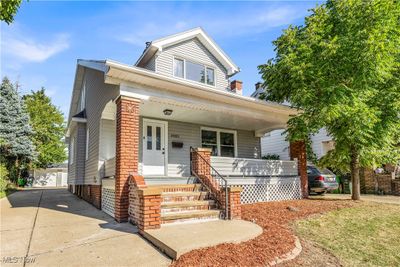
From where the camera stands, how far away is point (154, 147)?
973 cm

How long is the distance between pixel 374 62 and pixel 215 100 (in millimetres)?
5097

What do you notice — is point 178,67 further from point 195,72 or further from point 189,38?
point 189,38

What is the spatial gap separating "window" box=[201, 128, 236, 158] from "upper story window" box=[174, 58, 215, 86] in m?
2.58

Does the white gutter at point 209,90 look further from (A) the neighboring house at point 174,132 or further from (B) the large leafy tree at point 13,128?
(B) the large leafy tree at point 13,128

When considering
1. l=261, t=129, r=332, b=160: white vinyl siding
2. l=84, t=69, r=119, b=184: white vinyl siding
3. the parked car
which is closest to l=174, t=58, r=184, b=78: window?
l=84, t=69, r=119, b=184: white vinyl siding

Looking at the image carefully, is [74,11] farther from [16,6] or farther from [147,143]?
[147,143]

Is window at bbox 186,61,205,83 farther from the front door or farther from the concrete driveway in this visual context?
the concrete driveway

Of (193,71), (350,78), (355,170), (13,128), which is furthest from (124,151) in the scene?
(13,128)

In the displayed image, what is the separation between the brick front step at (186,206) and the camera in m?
5.72

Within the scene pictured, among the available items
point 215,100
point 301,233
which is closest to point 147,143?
point 215,100

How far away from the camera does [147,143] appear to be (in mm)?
9602

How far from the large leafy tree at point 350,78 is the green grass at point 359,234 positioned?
2243 millimetres

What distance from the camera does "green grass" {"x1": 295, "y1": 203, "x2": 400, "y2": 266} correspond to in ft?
14.1

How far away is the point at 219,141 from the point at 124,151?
6194 mm
